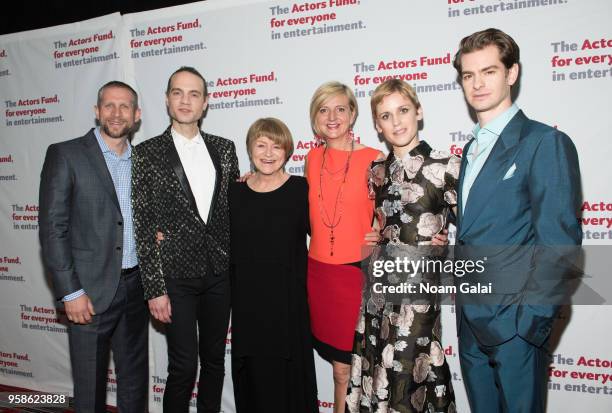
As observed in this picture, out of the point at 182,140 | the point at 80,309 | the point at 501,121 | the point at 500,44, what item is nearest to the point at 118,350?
the point at 80,309

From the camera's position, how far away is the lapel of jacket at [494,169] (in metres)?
1.68

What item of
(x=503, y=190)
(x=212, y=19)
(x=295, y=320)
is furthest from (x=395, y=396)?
(x=212, y=19)

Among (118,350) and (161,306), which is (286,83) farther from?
(118,350)

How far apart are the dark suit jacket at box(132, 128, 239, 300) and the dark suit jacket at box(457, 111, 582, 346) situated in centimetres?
136

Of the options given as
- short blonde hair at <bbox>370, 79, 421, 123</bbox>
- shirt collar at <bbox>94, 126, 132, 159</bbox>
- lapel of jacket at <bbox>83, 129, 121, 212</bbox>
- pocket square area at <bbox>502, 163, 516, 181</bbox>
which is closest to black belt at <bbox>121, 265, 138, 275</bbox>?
lapel of jacket at <bbox>83, 129, 121, 212</bbox>

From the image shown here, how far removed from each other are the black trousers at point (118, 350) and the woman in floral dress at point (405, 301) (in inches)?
50.6

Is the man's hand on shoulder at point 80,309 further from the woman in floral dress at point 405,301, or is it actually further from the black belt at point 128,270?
the woman in floral dress at point 405,301

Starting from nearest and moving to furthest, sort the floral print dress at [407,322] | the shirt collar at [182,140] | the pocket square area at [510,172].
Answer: the pocket square area at [510,172] < the floral print dress at [407,322] < the shirt collar at [182,140]

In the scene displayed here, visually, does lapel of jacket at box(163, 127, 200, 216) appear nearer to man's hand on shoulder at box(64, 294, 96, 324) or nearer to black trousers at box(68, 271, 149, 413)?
black trousers at box(68, 271, 149, 413)

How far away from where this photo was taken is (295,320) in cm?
233

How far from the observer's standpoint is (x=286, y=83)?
10.0ft

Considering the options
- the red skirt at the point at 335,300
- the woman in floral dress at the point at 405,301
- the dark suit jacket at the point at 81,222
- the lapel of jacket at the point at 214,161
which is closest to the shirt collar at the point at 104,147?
the dark suit jacket at the point at 81,222

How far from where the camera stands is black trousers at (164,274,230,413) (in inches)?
94.1

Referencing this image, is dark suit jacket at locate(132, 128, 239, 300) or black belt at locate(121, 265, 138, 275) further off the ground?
dark suit jacket at locate(132, 128, 239, 300)
